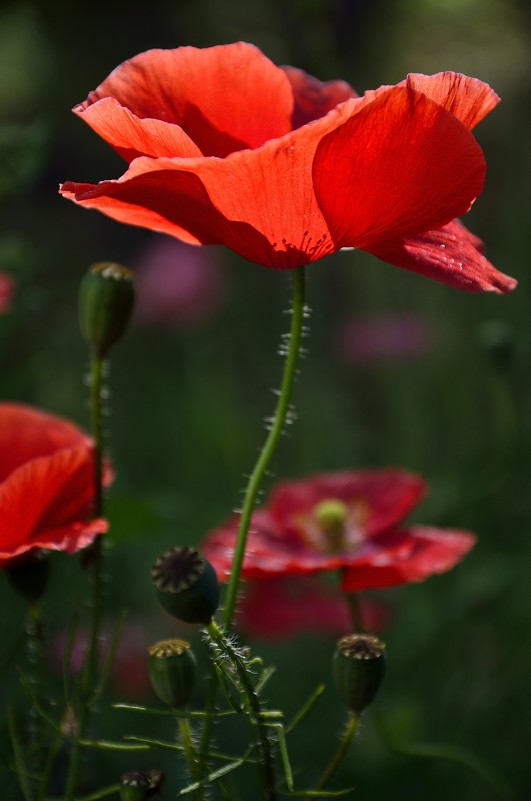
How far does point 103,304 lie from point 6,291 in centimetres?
24

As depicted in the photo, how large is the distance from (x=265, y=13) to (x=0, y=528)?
2.54 m

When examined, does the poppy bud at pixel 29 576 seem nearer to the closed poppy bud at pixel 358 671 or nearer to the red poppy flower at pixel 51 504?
the red poppy flower at pixel 51 504

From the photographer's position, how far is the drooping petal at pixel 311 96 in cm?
70

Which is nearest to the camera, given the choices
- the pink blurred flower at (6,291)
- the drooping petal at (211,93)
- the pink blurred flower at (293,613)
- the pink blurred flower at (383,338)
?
the drooping petal at (211,93)

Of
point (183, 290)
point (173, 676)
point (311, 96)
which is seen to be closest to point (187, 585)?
point (173, 676)

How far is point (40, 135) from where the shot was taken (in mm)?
863

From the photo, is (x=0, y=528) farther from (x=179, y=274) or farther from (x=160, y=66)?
(x=179, y=274)

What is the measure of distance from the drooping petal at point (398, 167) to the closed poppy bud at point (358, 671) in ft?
0.72

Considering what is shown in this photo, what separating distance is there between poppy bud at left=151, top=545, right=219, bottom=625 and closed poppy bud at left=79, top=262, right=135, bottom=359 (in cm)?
16

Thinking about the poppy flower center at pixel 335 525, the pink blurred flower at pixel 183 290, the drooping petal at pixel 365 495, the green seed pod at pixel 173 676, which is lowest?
the pink blurred flower at pixel 183 290

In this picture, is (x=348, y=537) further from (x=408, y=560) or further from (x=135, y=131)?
(x=135, y=131)

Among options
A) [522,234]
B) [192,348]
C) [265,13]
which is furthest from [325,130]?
[265,13]

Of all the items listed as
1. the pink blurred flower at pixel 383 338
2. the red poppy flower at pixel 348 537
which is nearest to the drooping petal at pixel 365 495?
the red poppy flower at pixel 348 537

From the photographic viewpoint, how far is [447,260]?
603 mm
